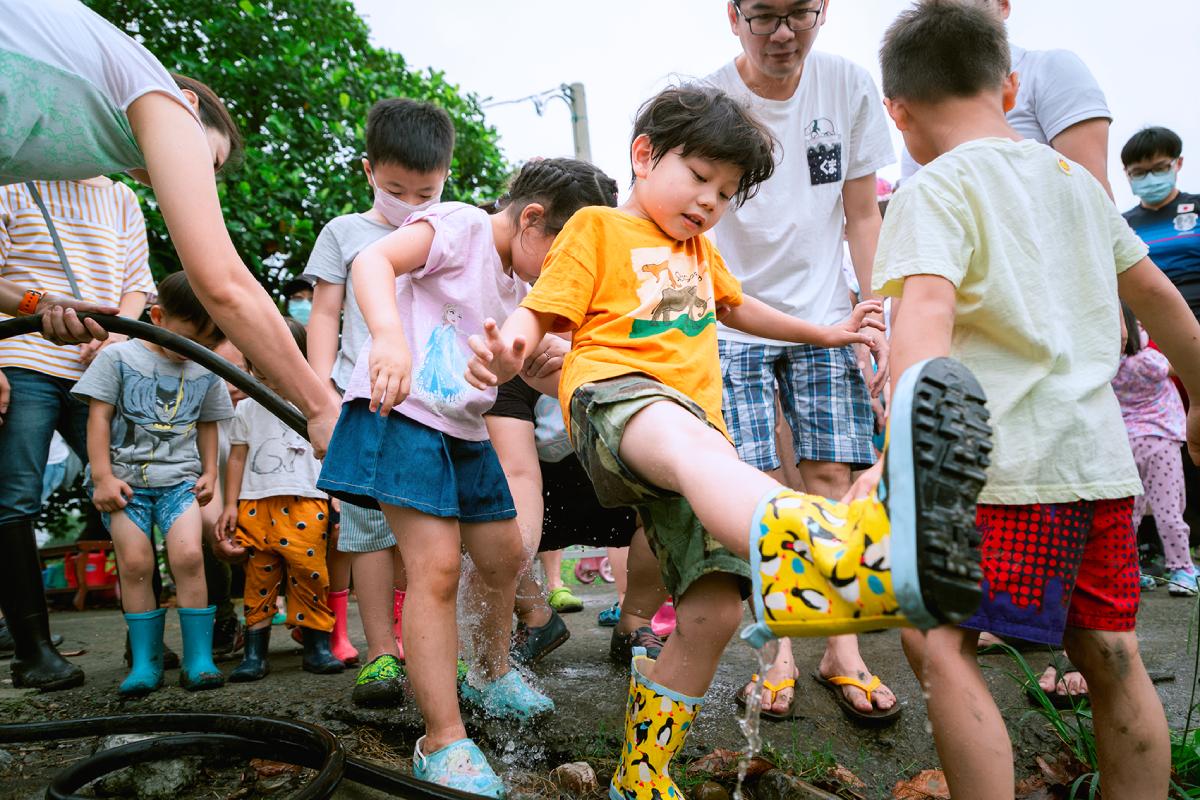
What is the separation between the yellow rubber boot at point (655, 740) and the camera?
6.03ft

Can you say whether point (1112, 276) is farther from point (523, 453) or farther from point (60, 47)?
point (60, 47)

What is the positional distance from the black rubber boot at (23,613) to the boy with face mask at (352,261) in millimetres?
972

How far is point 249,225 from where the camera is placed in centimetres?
606

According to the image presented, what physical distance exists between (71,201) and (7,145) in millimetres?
1752

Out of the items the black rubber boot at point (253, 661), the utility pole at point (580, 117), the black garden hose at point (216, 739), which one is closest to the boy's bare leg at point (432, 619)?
the black garden hose at point (216, 739)

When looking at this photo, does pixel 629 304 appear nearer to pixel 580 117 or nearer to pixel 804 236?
pixel 804 236

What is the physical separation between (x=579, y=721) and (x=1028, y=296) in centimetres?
164

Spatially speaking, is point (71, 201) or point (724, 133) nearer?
point (724, 133)

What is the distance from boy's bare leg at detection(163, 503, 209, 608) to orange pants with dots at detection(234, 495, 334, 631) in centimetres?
24

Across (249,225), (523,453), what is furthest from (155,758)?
(249,225)

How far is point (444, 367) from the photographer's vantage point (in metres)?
2.32

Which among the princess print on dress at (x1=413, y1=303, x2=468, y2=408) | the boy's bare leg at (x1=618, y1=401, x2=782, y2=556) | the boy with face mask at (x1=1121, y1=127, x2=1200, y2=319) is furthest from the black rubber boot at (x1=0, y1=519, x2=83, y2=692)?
the boy with face mask at (x1=1121, y1=127, x2=1200, y2=319)

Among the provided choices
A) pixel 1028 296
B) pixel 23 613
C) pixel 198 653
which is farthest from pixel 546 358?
pixel 23 613

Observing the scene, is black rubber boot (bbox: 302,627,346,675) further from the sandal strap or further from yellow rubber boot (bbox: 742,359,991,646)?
yellow rubber boot (bbox: 742,359,991,646)
